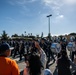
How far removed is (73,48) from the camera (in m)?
14.6

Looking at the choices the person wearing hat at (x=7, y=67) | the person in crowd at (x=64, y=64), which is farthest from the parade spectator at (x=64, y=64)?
the person wearing hat at (x=7, y=67)

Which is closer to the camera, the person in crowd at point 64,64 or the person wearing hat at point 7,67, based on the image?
the person wearing hat at point 7,67

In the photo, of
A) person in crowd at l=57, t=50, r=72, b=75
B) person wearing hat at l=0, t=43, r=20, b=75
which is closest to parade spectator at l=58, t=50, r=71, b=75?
person in crowd at l=57, t=50, r=72, b=75

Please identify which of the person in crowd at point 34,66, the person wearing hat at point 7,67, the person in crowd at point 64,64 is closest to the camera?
the person in crowd at point 34,66

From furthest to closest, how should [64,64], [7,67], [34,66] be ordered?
[64,64]
[7,67]
[34,66]

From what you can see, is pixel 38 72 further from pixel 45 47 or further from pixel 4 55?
pixel 45 47

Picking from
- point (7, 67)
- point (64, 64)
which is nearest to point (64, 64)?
point (64, 64)

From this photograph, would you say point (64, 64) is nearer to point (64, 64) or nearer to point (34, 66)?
point (64, 64)

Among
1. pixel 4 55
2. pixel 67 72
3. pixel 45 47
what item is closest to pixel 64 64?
pixel 67 72

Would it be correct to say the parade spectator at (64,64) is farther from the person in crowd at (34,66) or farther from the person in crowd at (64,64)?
the person in crowd at (34,66)

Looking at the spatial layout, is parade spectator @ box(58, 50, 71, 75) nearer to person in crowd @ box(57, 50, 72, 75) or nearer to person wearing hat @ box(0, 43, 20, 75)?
person in crowd @ box(57, 50, 72, 75)

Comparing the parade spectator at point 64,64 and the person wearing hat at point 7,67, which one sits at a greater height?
the person wearing hat at point 7,67

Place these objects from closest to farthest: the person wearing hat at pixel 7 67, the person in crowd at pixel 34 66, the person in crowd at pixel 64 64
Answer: the person in crowd at pixel 34 66
the person wearing hat at pixel 7 67
the person in crowd at pixel 64 64

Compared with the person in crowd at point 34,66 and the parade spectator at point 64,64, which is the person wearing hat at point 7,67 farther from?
the parade spectator at point 64,64
